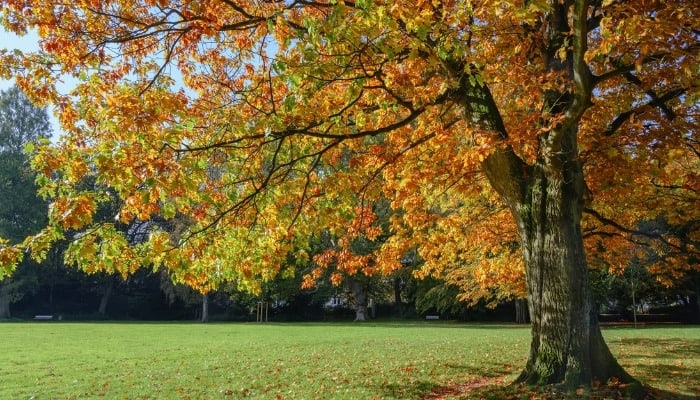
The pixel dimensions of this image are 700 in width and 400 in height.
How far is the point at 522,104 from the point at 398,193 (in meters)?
3.15

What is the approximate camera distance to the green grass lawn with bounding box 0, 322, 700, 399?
9195 mm

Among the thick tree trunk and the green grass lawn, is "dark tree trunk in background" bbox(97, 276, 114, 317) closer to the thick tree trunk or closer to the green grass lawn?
the green grass lawn

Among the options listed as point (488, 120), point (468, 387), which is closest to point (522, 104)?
point (488, 120)

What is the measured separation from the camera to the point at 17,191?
151 feet

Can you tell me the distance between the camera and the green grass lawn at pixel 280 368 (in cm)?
920

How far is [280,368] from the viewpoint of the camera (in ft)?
39.9

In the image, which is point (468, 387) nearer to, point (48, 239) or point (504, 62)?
point (504, 62)

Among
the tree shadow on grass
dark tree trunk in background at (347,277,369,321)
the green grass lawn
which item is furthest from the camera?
dark tree trunk in background at (347,277,369,321)

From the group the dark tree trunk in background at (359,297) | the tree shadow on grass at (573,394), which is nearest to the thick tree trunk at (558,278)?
the tree shadow on grass at (573,394)

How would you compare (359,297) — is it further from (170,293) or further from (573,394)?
(573,394)

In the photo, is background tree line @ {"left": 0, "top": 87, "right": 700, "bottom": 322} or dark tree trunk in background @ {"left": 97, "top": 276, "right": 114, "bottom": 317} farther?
dark tree trunk in background @ {"left": 97, "top": 276, "right": 114, "bottom": 317}

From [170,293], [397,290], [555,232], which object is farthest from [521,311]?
[555,232]

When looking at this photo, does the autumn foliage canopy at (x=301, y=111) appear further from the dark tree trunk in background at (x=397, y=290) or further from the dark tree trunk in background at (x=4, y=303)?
the dark tree trunk in background at (x=4, y=303)

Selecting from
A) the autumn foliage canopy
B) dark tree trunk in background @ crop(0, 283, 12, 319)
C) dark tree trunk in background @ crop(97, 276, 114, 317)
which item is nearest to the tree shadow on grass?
the autumn foliage canopy
